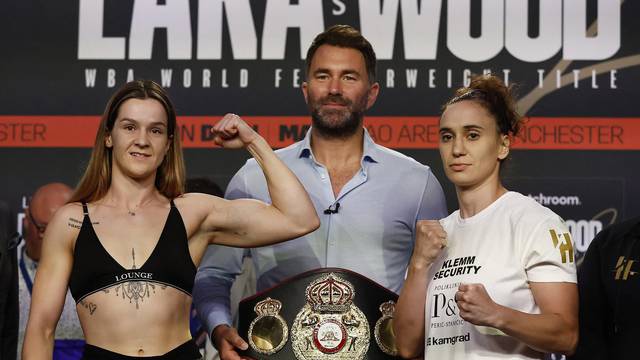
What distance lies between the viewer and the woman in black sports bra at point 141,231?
2.53 meters

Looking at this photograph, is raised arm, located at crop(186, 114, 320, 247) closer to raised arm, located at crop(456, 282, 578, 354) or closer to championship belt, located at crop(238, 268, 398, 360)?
championship belt, located at crop(238, 268, 398, 360)

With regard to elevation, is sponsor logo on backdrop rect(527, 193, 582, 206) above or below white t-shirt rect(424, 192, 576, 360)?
above

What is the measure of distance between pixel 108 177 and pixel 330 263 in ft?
2.41

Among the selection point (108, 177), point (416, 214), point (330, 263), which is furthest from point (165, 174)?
point (416, 214)

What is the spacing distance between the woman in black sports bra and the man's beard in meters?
0.37

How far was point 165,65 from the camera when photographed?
14.1ft

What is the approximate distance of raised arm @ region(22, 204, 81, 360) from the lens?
251cm

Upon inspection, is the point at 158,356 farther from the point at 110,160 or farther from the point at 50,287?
the point at 110,160

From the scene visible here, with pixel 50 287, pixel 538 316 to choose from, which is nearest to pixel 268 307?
pixel 50 287

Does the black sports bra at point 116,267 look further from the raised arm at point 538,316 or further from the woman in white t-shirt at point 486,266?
the raised arm at point 538,316

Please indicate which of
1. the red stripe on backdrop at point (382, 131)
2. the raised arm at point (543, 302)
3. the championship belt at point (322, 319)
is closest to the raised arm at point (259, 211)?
the championship belt at point (322, 319)

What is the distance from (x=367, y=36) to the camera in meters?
4.23

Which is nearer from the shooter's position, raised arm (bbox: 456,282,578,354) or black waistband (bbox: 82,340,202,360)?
raised arm (bbox: 456,282,578,354)

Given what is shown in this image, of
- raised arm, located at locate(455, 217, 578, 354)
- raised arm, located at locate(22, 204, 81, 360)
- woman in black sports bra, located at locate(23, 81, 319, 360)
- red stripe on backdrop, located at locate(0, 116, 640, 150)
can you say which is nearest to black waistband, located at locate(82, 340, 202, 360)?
woman in black sports bra, located at locate(23, 81, 319, 360)
